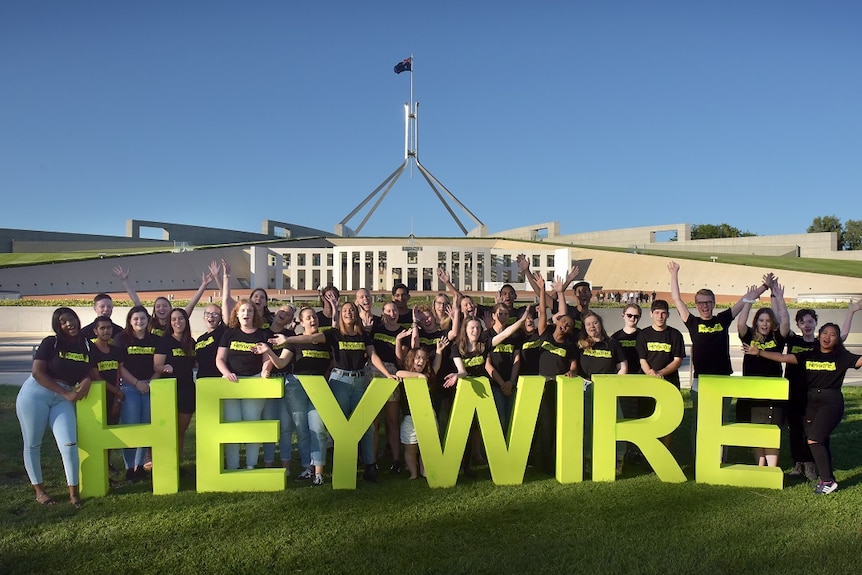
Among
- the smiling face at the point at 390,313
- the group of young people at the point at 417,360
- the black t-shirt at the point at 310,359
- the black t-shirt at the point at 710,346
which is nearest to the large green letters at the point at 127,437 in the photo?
Answer: the group of young people at the point at 417,360

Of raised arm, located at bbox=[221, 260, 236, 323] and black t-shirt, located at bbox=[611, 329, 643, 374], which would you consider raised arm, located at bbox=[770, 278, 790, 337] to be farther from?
raised arm, located at bbox=[221, 260, 236, 323]

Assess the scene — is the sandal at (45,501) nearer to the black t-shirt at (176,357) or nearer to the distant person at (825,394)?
the black t-shirt at (176,357)

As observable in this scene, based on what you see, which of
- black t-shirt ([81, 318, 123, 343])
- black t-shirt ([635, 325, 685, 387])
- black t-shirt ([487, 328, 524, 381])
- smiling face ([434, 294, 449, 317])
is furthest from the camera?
smiling face ([434, 294, 449, 317])

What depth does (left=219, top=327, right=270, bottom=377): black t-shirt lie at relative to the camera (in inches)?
223

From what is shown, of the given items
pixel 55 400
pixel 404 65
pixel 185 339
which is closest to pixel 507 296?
pixel 185 339

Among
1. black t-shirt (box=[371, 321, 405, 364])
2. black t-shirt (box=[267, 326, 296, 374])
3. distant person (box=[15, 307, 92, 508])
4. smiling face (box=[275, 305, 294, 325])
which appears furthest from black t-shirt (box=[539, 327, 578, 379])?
distant person (box=[15, 307, 92, 508])

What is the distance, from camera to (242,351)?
5.68 metres

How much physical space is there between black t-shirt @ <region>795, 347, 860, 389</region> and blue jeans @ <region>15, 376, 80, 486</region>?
625 cm

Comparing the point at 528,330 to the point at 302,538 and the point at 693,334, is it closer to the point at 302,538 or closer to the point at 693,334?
the point at 693,334

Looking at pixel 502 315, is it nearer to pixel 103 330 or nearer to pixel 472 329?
pixel 472 329

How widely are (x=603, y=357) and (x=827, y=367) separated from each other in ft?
6.15

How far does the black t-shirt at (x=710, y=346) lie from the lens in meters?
6.19

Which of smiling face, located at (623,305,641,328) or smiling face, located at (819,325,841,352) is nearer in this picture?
smiling face, located at (819,325,841,352)

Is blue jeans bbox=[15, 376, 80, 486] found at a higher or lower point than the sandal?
higher
